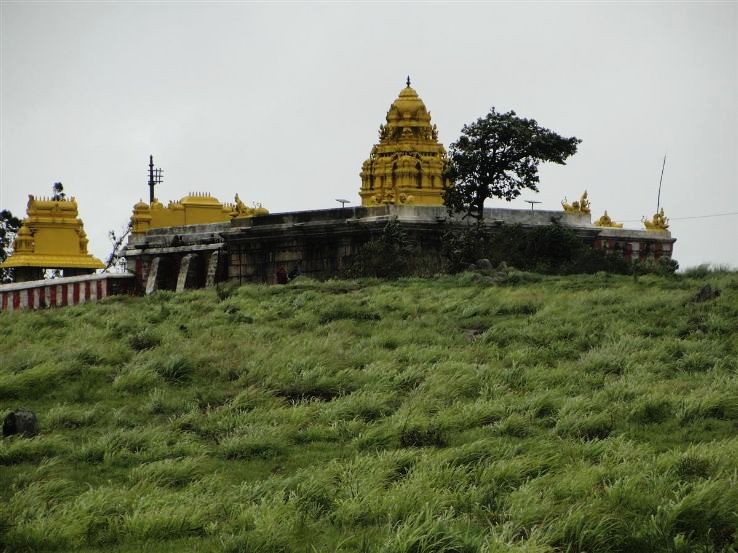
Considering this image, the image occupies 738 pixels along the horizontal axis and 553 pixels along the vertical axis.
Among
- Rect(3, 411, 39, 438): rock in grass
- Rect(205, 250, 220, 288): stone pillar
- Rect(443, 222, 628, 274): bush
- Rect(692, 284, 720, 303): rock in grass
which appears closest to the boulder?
Rect(443, 222, 628, 274): bush

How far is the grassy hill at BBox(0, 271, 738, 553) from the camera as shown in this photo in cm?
994

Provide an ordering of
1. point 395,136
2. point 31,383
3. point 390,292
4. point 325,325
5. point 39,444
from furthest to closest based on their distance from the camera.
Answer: point 395,136
point 390,292
point 325,325
point 31,383
point 39,444

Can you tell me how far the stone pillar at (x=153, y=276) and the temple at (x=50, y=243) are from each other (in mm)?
3165

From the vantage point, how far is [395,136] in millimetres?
40344

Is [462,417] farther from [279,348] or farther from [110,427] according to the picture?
[279,348]

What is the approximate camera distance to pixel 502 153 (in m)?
32.4

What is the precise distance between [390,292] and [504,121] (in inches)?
345

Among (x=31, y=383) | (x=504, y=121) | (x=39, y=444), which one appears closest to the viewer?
(x=39, y=444)

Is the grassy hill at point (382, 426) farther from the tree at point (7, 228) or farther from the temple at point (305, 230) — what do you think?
the tree at point (7, 228)

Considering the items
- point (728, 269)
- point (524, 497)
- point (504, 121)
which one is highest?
point (504, 121)

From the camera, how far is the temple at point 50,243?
1684 inches

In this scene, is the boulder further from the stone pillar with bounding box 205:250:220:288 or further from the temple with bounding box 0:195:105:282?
the temple with bounding box 0:195:105:282

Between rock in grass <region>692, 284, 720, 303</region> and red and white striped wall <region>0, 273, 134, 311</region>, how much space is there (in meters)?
16.0

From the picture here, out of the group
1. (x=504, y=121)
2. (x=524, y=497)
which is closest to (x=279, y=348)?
(x=524, y=497)
